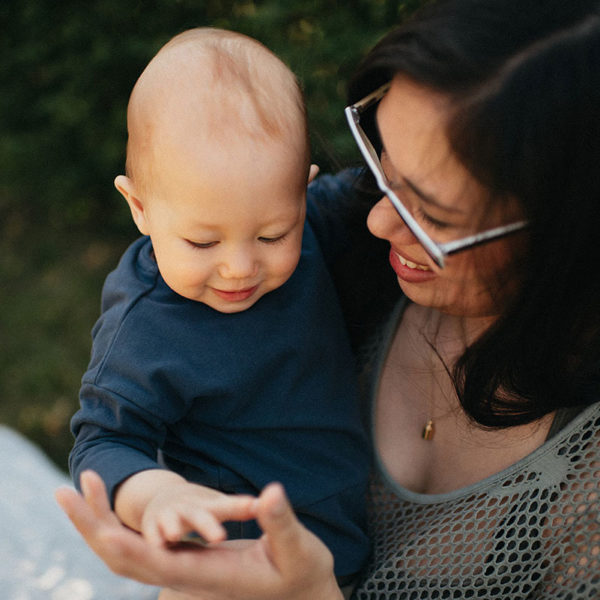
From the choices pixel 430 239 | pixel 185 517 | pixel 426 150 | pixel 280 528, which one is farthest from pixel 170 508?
pixel 426 150

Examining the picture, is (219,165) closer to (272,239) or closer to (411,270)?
(272,239)

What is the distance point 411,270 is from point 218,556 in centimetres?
69

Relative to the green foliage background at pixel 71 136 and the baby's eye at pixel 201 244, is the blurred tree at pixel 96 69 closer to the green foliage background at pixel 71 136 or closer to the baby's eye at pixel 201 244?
the green foliage background at pixel 71 136

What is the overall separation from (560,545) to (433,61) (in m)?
0.94

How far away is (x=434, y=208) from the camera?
133 cm

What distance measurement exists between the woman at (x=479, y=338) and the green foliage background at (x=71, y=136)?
1.53m

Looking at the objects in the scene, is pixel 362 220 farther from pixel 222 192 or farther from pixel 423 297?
pixel 222 192

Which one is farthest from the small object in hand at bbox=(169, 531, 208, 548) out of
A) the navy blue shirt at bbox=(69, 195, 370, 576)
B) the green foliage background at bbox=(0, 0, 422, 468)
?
the green foliage background at bbox=(0, 0, 422, 468)

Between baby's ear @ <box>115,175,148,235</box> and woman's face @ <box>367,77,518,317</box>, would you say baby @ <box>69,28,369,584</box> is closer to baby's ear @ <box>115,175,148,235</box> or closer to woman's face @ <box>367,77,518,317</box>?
baby's ear @ <box>115,175,148,235</box>

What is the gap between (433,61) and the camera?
130 centimetres

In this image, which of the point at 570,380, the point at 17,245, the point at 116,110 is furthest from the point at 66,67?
the point at 570,380

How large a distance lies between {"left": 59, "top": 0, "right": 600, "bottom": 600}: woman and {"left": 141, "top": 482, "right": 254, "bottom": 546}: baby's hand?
3cm

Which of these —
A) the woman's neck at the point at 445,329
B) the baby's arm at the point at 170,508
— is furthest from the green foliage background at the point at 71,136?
the baby's arm at the point at 170,508

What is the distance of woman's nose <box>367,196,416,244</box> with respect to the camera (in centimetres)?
144
